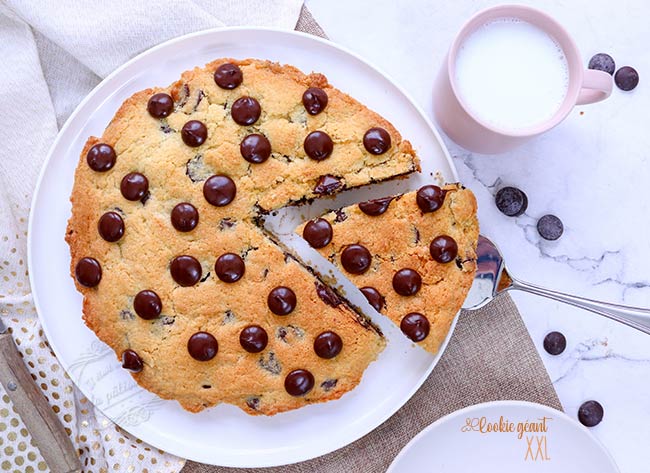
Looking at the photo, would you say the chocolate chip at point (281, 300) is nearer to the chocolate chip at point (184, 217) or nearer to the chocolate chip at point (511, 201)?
the chocolate chip at point (184, 217)

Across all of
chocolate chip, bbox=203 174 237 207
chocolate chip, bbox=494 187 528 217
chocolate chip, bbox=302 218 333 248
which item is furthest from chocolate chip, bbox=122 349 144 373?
chocolate chip, bbox=494 187 528 217

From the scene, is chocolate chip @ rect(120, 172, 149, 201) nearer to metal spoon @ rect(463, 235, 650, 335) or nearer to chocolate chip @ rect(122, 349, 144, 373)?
chocolate chip @ rect(122, 349, 144, 373)

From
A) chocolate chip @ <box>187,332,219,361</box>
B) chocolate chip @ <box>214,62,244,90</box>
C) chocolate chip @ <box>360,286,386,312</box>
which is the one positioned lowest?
chocolate chip @ <box>187,332,219,361</box>

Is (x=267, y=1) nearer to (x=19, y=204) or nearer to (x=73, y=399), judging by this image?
(x=19, y=204)

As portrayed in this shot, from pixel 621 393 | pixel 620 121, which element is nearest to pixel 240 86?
pixel 620 121

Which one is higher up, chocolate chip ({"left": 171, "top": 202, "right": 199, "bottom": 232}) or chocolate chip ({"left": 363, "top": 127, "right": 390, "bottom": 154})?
Answer: chocolate chip ({"left": 363, "top": 127, "right": 390, "bottom": 154})

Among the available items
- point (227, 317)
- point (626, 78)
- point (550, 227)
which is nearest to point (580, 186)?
point (550, 227)
